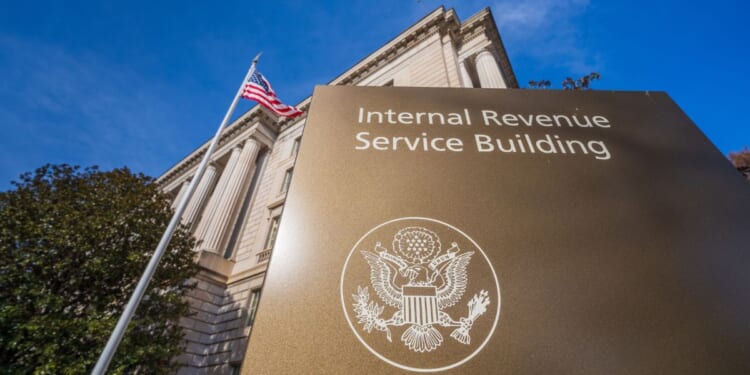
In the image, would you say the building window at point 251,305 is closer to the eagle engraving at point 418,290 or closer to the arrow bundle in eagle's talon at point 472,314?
the eagle engraving at point 418,290

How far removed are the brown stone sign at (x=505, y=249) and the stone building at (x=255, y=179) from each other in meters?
10.8

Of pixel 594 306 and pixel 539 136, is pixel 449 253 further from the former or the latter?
pixel 539 136

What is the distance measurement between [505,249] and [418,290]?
0.67 m

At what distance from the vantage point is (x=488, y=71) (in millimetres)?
15305

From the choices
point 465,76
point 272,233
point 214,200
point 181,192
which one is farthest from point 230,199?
point 465,76

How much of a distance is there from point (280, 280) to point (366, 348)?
0.66 metres

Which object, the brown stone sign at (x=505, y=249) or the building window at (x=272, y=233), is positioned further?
the building window at (x=272, y=233)

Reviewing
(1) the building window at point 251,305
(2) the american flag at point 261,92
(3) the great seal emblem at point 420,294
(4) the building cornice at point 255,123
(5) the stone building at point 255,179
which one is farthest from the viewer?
(4) the building cornice at point 255,123

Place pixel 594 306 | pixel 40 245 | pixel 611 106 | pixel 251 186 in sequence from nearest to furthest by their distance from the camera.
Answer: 1. pixel 594 306
2. pixel 611 106
3. pixel 40 245
4. pixel 251 186

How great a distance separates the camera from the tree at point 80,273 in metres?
6.67

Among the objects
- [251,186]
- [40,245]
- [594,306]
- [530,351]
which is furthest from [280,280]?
[251,186]

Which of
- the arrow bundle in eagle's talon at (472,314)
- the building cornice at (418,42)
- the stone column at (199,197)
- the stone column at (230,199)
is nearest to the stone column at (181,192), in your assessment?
the stone column at (199,197)

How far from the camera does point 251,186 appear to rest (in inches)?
794

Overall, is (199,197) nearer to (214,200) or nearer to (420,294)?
(214,200)
